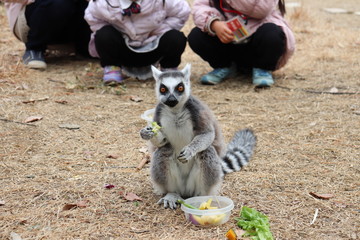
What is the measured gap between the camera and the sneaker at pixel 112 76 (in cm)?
545

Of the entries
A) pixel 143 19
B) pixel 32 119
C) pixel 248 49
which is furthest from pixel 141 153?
pixel 248 49

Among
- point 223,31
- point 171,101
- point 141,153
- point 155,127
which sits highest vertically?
point 171,101

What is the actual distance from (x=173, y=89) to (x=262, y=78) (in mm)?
2961

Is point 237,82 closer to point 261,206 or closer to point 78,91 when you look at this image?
point 78,91

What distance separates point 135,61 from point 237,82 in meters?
1.34

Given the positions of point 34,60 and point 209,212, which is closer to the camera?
point 209,212

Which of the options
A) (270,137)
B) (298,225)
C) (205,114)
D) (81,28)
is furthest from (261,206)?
(81,28)

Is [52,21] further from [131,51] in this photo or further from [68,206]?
[68,206]

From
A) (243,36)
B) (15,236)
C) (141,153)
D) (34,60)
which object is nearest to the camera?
(15,236)

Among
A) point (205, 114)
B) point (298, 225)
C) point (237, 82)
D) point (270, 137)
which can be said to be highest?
point (205, 114)

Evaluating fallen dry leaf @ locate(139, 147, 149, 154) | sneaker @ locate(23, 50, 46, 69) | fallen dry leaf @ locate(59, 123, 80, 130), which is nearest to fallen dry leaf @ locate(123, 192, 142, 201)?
fallen dry leaf @ locate(139, 147, 149, 154)

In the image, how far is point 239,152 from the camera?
328 cm

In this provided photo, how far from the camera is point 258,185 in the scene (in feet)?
9.76

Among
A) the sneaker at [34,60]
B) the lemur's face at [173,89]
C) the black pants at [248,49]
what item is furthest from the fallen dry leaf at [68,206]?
the sneaker at [34,60]
